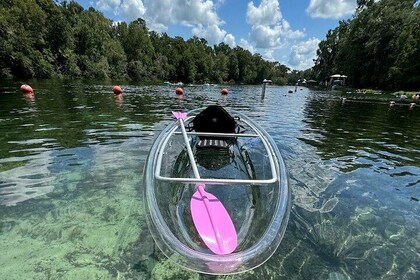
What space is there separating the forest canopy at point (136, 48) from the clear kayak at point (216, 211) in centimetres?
4326

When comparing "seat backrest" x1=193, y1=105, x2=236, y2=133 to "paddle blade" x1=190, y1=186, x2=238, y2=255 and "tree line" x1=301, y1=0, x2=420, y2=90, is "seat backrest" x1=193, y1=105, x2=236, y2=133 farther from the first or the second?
"tree line" x1=301, y1=0, x2=420, y2=90

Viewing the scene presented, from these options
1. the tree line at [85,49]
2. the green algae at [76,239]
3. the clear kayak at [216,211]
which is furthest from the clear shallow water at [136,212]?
the tree line at [85,49]

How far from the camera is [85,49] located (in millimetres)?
58312

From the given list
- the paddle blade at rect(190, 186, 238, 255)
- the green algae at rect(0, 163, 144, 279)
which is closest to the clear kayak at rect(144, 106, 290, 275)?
the paddle blade at rect(190, 186, 238, 255)

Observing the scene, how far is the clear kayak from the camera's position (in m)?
2.82

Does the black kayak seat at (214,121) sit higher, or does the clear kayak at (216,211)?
the black kayak seat at (214,121)

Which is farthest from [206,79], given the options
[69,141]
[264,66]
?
[69,141]

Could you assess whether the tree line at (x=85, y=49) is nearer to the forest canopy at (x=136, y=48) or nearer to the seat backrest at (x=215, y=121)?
the forest canopy at (x=136, y=48)

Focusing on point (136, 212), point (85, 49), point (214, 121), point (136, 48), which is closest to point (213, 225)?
point (136, 212)

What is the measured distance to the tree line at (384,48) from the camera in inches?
1849

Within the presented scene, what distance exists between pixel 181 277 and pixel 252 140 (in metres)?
4.89

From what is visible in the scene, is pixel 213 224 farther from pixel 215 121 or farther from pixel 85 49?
pixel 85 49

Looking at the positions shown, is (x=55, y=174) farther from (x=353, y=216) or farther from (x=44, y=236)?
(x=353, y=216)

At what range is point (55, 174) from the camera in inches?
226
